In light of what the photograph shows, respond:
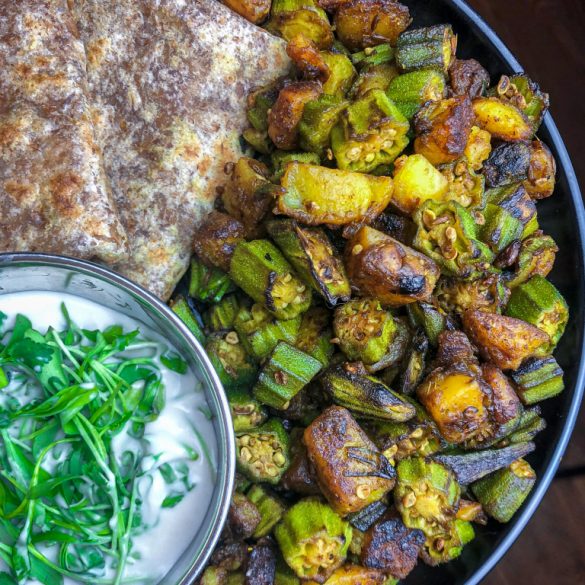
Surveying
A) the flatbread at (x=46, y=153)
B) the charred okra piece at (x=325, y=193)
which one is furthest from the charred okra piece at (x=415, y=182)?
the flatbread at (x=46, y=153)

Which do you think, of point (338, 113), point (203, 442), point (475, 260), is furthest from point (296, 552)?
point (338, 113)

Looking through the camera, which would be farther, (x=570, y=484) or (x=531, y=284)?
(x=570, y=484)

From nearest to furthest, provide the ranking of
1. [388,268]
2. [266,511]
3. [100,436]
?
[100,436] < [388,268] < [266,511]

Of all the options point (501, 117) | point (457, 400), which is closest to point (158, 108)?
point (501, 117)

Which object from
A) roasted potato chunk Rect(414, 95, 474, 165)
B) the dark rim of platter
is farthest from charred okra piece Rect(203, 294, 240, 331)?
the dark rim of platter

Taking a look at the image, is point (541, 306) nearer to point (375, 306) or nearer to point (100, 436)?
point (375, 306)

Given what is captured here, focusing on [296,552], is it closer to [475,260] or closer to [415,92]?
[475,260]
